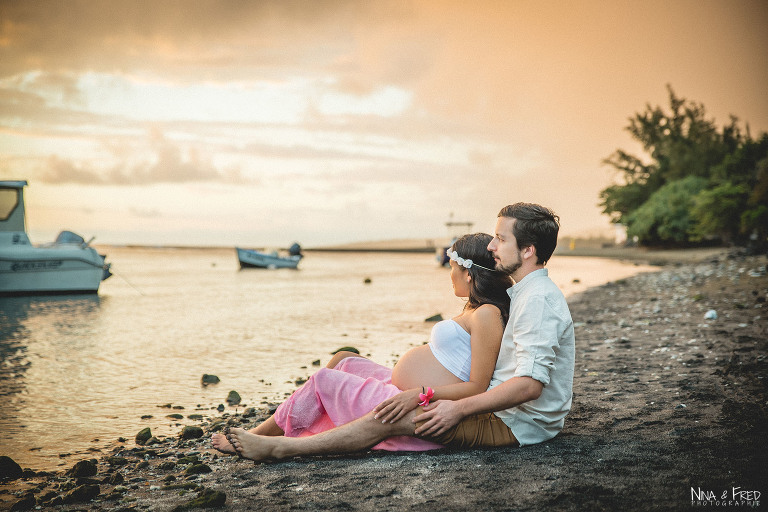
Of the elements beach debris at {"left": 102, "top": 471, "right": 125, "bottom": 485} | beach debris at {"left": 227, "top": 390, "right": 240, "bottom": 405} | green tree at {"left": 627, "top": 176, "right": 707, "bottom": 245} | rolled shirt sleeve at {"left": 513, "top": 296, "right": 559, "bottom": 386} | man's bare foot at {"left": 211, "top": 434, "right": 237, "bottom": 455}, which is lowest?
beach debris at {"left": 227, "top": 390, "right": 240, "bottom": 405}

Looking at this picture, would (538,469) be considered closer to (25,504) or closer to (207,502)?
(207,502)

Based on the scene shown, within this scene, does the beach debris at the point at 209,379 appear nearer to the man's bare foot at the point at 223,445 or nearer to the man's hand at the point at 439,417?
the man's bare foot at the point at 223,445

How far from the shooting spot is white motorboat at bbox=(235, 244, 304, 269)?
45.8 meters

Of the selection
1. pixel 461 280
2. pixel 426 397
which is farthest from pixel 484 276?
pixel 426 397

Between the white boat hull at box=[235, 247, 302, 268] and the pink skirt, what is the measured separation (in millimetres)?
42483

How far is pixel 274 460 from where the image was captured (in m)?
4.18

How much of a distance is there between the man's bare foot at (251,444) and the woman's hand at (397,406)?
0.83 m

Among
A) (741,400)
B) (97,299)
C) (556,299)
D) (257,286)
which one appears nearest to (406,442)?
(556,299)

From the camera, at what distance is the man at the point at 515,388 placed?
3.52 m

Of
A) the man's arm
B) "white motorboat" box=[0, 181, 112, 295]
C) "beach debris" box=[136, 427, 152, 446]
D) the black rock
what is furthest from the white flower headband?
"white motorboat" box=[0, 181, 112, 295]

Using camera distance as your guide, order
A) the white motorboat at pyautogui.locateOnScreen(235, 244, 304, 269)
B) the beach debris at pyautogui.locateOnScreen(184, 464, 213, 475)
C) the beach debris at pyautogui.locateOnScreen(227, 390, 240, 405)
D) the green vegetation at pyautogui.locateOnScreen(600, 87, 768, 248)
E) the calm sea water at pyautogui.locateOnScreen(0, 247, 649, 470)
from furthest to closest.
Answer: the white motorboat at pyautogui.locateOnScreen(235, 244, 304, 269), the green vegetation at pyautogui.locateOnScreen(600, 87, 768, 248), the beach debris at pyautogui.locateOnScreen(227, 390, 240, 405), the calm sea water at pyautogui.locateOnScreen(0, 247, 649, 470), the beach debris at pyautogui.locateOnScreen(184, 464, 213, 475)

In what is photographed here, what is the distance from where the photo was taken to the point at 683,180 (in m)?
51.0

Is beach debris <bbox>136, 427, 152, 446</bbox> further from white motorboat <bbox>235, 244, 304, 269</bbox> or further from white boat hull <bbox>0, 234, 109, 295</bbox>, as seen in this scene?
white motorboat <bbox>235, 244, 304, 269</bbox>

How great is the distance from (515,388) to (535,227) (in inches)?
38.6
